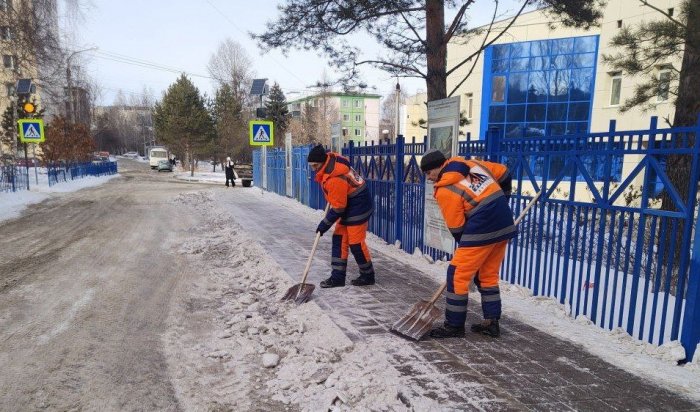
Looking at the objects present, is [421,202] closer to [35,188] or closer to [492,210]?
[492,210]

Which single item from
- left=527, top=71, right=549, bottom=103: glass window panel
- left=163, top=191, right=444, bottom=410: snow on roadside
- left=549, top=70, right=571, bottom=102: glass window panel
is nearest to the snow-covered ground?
left=163, top=191, right=444, bottom=410: snow on roadside

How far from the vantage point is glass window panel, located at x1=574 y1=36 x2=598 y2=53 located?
20812mm

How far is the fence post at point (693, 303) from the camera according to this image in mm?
3268

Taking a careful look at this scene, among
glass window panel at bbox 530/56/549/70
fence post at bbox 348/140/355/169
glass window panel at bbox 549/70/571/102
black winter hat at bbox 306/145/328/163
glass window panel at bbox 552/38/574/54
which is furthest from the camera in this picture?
glass window panel at bbox 530/56/549/70

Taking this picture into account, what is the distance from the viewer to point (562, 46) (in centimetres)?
2177

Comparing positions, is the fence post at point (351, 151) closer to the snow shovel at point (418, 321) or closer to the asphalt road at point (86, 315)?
the asphalt road at point (86, 315)

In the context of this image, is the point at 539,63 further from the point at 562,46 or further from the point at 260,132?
the point at 260,132

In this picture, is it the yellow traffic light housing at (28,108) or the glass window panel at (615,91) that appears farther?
the glass window panel at (615,91)

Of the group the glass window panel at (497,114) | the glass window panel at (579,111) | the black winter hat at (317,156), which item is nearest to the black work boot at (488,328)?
the black winter hat at (317,156)

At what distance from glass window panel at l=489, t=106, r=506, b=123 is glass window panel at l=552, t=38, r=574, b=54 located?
149 inches

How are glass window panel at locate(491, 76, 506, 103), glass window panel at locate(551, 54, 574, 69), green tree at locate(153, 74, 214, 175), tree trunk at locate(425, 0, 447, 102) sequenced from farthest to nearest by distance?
1. green tree at locate(153, 74, 214, 175)
2. glass window panel at locate(491, 76, 506, 103)
3. glass window panel at locate(551, 54, 574, 69)
4. tree trunk at locate(425, 0, 447, 102)

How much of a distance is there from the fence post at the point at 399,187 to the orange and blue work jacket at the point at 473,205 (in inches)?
150

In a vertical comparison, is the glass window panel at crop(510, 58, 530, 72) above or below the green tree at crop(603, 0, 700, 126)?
above

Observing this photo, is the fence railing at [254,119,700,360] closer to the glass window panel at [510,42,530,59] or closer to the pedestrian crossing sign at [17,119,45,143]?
the pedestrian crossing sign at [17,119,45,143]
